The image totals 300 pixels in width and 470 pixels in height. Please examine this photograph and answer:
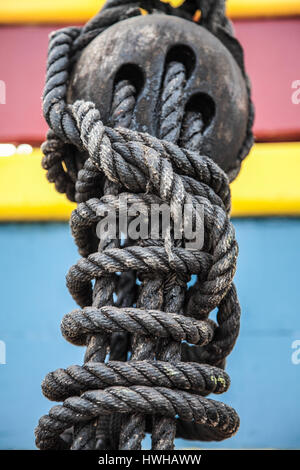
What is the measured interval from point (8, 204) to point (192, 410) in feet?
2.93

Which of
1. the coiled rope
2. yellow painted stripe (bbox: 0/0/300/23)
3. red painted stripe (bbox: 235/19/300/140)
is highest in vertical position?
yellow painted stripe (bbox: 0/0/300/23)

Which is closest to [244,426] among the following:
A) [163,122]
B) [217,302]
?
[217,302]

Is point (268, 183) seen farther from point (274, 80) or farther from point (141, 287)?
point (141, 287)

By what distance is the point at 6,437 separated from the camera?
3.79 feet

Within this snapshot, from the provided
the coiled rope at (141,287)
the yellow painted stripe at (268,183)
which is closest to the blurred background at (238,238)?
the yellow painted stripe at (268,183)

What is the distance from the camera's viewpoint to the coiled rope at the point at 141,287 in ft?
1.75

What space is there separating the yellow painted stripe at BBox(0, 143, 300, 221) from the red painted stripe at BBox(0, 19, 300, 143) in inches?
2.7

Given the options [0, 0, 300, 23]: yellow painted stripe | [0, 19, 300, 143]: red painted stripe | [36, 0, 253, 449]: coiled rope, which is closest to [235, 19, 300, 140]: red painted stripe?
[0, 19, 300, 143]: red painted stripe

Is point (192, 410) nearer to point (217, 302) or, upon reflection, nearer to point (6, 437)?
point (217, 302)

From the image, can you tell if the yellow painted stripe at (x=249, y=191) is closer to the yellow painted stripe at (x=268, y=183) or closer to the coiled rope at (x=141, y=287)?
the yellow painted stripe at (x=268, y=183)

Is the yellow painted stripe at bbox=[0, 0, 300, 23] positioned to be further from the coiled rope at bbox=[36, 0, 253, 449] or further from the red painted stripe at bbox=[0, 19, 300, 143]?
the coiled rope at bbox=[36, 0, 253, 449]

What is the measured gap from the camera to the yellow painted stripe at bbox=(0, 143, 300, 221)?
1.26 metres

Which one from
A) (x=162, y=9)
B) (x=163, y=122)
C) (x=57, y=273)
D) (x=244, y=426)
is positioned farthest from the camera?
(x=57, y=273)

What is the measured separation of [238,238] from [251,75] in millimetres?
431
